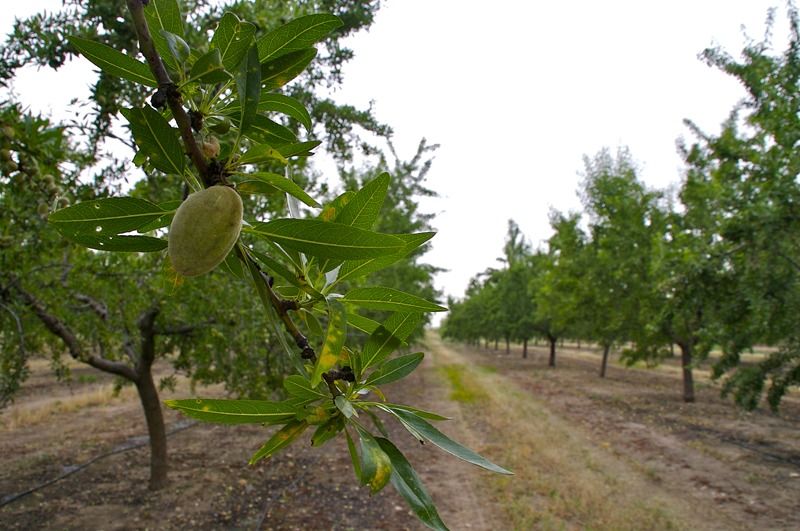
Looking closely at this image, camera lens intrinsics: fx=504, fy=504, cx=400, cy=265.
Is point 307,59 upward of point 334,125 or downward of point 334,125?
downward

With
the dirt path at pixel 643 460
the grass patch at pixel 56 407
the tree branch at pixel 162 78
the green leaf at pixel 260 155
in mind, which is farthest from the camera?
the grass patch at pixel 56 407

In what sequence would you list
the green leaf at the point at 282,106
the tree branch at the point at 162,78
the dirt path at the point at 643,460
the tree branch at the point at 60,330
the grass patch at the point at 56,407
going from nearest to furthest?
the tree branch at the point at 162,78, the green leaf at the point at 282,106, the tree branch at the point at 60,330, the dirt path at the point at 643,460, the grass patch at the point at 56,407

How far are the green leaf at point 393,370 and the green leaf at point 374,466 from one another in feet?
0.39

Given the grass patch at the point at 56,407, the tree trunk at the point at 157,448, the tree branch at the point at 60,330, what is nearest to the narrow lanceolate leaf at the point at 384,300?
the tree branch at the point at 60,330

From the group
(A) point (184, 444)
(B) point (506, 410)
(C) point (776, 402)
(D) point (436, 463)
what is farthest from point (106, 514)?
(B) point (506, 410)

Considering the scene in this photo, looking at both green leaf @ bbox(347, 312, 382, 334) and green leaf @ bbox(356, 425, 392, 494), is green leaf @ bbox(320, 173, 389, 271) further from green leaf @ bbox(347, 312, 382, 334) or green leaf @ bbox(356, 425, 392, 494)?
green leaf @ bbox(356, 425, 392, 494)

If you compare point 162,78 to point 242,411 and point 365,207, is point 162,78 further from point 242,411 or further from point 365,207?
point 242,411

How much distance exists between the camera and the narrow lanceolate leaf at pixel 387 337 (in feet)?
2.44

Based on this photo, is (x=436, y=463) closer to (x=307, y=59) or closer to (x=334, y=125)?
(x=334, y=125)

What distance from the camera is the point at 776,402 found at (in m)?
6.30

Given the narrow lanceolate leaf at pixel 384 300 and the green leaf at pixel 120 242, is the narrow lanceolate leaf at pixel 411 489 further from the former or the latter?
the green leaf at pixel 120 242

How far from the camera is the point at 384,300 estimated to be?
2.39 feet

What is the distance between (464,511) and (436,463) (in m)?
2.03

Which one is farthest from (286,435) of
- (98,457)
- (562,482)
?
(98,457)
